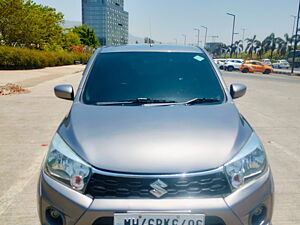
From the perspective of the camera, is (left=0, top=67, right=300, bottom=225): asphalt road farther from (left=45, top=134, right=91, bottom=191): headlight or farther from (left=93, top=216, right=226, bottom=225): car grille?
(left=93, top=216, right=226, bottom=225): car grille

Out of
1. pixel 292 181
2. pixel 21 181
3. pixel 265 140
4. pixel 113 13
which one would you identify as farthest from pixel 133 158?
pixel 113 13

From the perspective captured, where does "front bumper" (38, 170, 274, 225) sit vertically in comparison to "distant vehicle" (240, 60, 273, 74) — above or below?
above

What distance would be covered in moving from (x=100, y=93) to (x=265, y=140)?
3.99 meters

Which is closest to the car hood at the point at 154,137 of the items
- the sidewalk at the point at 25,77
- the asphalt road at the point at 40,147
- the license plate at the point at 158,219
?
the license plate at the point at 158,219

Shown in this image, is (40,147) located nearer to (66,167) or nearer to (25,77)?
(66,167)

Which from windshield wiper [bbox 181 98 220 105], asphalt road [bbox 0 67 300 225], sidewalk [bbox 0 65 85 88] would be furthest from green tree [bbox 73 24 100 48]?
windshield wiper [bbox 181 98 220 105]

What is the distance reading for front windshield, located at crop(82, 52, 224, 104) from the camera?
284 cm

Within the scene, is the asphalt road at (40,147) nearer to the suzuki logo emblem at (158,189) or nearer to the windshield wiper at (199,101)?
the windshield wiper at (199,101)

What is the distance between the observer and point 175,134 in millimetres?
2076

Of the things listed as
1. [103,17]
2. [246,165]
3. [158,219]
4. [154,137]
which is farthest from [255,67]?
[103,17]

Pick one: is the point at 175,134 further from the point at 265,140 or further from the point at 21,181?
the point at 265,140

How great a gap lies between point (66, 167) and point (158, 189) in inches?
25.6

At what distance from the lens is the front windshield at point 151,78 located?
284 cm

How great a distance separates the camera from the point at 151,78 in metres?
3.00
